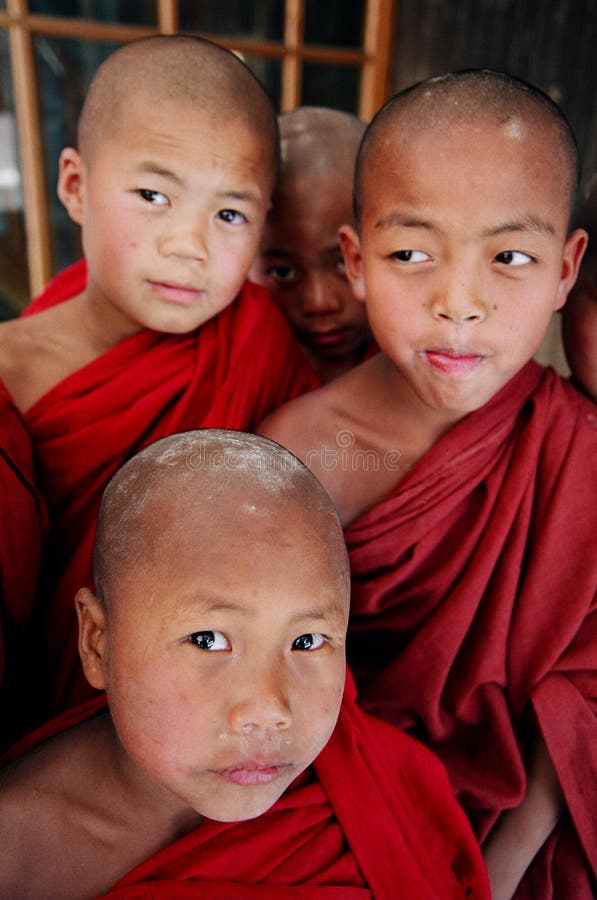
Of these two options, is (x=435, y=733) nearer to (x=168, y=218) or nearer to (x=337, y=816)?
(x=337, y=816)

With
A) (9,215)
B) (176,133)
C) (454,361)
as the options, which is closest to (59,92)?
(9,215)

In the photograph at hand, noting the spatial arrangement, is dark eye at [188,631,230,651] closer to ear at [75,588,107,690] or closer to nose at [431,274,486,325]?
ear at [75,588,107,690]

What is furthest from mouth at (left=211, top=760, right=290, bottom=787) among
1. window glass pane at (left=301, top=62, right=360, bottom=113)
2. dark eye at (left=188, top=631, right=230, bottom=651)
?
window glass pane at (left=301, top=62, right=360, bottom=113)

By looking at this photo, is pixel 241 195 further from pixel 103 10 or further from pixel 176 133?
pixel 103 10

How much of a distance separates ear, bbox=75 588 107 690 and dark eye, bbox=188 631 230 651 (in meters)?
0.15

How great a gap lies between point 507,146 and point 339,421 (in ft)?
1.82

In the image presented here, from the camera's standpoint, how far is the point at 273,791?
92 cm

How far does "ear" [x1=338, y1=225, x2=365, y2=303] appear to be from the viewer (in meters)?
1.40

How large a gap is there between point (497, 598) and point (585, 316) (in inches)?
21.1

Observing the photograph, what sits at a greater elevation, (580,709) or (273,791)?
(273,791)

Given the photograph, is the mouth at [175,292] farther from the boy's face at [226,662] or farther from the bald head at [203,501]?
the boy's face at [226,662]

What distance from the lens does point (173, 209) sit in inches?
55.9

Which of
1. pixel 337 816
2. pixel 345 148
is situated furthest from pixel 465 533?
pixel 345 148

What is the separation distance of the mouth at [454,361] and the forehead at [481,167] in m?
0.22
